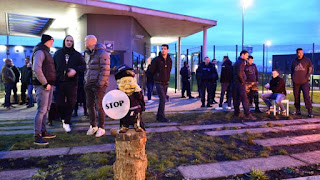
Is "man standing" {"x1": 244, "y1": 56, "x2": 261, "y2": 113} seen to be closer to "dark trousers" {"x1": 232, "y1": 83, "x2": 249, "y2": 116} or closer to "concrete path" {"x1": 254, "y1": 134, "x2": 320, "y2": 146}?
"dark trousers" {"x1": 232, "y1": 83, "x2": 249, "y2": 116}

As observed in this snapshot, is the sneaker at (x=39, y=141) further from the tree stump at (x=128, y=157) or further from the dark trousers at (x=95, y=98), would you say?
the tree stump at (x=128, y=157)

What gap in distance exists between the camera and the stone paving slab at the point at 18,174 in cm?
314

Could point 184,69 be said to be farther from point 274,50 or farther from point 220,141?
point 220,141

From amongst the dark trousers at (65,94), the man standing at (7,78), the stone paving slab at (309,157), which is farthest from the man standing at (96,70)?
the man standing at (7,78)

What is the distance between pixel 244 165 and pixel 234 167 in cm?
18

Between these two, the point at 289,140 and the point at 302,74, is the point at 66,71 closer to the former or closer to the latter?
the point at 289,140

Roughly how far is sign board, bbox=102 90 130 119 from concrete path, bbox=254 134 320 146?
2.99m

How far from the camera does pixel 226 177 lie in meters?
3.19

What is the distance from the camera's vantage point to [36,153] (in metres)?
4.09

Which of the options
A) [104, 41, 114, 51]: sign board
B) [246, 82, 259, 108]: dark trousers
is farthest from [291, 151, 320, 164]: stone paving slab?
[104, 41, 114, 51]: sign board

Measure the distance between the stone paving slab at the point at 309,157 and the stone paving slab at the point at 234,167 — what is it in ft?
0.49

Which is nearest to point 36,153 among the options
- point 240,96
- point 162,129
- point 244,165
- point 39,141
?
point 39,141

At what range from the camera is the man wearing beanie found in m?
4.50

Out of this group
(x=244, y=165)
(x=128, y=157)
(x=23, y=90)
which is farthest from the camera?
(x=23, y=90)
